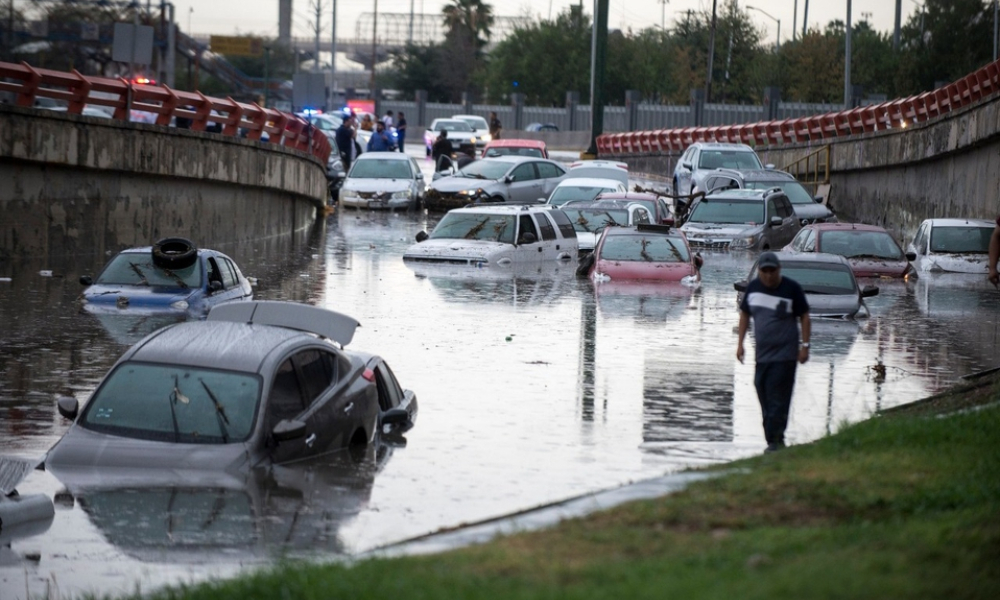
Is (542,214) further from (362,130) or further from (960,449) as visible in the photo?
(362,130)

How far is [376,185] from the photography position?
4538cm

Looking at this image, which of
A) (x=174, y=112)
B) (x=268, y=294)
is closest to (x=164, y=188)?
(x=174, y=112)

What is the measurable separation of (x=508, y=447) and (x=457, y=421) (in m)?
1.36

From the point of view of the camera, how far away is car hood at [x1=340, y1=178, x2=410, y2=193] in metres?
45.2

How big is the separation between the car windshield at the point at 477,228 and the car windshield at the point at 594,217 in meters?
4.02

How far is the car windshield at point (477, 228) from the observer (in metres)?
32.6

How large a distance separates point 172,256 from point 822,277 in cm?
964

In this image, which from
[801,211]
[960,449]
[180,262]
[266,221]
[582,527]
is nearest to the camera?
[582,527]

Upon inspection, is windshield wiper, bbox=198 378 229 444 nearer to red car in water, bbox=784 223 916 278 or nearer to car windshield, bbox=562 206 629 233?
red car in water, bbox=784 223 916 278

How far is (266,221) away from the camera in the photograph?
3778 centimetres

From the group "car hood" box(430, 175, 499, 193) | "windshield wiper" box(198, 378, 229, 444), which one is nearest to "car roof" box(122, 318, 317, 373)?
"windshield wiper" box(198, 378, 229, 444)

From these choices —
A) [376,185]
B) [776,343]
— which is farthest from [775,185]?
[776,343]

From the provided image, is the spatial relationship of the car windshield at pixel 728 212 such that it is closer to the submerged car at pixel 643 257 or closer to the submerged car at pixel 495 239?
the submerged car at pixel 495 239

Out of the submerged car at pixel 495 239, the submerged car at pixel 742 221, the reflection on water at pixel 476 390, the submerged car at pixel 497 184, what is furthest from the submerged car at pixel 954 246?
the submerged car at pixel 497 184
